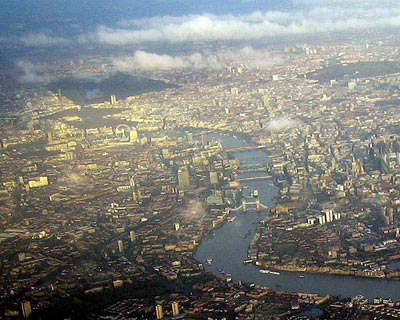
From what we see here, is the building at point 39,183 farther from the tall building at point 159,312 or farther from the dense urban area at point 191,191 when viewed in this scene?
the tall building at point 159,312

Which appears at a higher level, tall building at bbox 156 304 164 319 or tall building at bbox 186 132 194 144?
tall building at bbox 186 132 194 144

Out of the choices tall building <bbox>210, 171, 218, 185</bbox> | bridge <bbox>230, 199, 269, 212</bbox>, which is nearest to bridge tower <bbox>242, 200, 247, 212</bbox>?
bridge <bbox>230, 199, 269, 212</bbox>

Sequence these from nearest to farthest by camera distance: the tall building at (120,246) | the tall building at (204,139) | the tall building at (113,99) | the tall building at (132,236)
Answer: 1. the tall building at (120,246)
2. the tall building at (132,236)
3. the tall building at (204,139)
4. the tall building at (113,99)

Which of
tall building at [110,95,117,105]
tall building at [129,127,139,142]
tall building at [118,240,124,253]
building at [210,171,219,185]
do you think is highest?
tall building at [110,95,117,105]

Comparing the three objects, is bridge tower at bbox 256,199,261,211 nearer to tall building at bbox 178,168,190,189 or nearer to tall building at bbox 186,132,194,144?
tall building at bbox 178,168,190,189

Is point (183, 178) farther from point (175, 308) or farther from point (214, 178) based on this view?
point (175, 308)

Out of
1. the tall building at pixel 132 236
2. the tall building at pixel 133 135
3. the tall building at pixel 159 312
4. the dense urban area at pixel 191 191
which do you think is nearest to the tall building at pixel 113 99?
the dense urban area at pixel 191 191

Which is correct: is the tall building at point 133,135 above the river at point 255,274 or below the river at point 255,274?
above

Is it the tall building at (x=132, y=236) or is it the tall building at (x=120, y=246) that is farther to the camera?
the tall building at (x=132, y=236)
